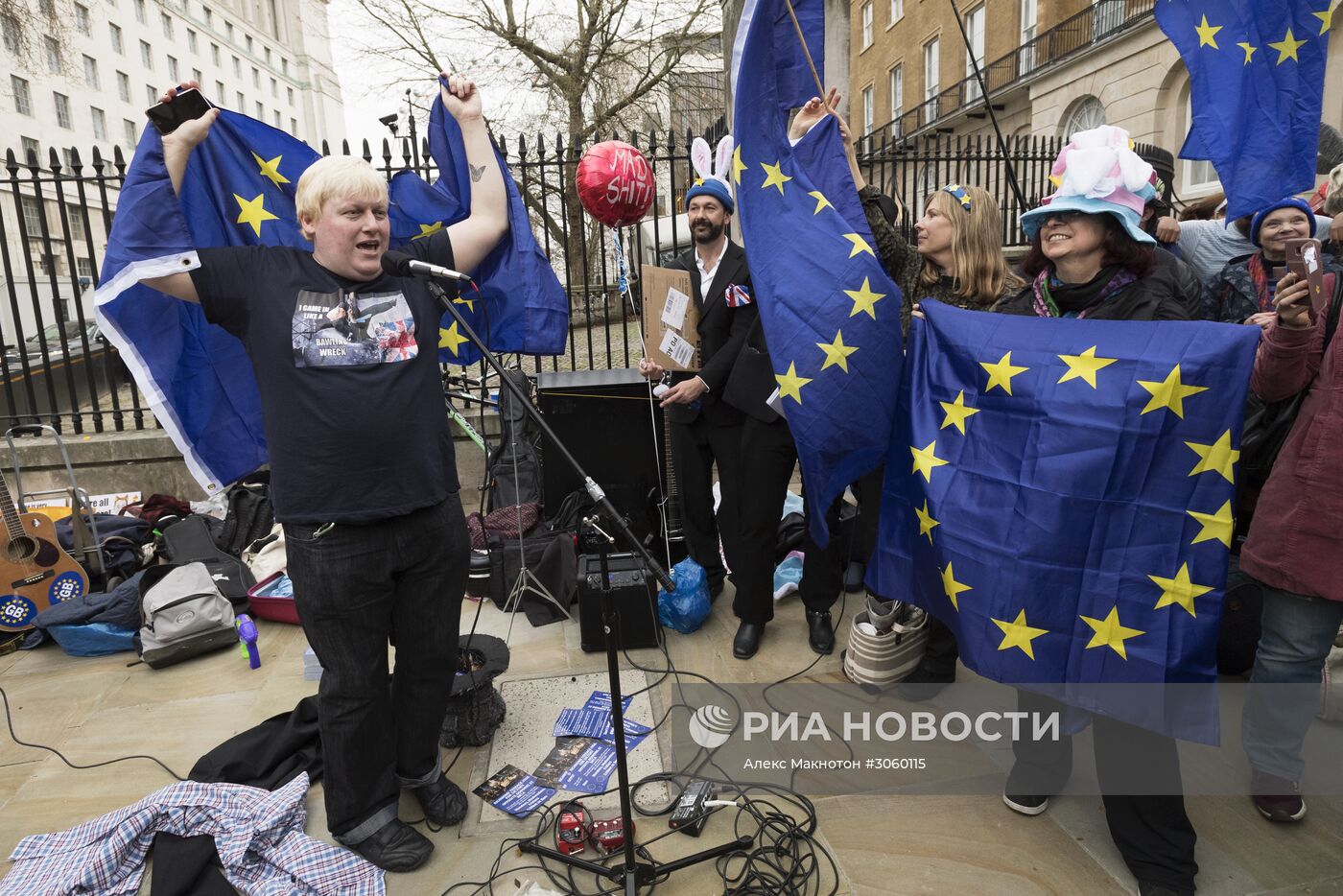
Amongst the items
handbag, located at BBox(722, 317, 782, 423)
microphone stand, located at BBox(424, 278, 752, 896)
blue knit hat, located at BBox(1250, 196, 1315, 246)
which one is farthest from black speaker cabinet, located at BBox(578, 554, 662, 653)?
blue knit hat, located at BBox(1250, 196, 1315, 246)

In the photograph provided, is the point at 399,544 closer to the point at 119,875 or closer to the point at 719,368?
the point at 119,875

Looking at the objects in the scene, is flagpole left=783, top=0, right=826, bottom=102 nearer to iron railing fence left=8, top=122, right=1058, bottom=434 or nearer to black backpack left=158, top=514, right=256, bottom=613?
iron railing fence left=8, top=122, right=1058, bottom=434

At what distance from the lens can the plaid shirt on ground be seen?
2.31 m

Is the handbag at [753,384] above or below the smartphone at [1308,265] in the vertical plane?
below

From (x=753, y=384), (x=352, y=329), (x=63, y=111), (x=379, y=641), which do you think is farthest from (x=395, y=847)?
(x=63, y=111)

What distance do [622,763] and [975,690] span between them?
1829 mm

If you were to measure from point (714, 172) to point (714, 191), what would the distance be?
52 centimetres

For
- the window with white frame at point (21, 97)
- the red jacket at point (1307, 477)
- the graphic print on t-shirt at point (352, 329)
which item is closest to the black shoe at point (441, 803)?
the graphic print on t-shirt at point (352, 329)

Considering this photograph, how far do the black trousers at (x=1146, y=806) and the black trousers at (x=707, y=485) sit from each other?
5.83ft

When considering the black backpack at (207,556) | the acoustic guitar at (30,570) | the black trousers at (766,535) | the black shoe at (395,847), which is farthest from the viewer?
the black backpack at (207,556)

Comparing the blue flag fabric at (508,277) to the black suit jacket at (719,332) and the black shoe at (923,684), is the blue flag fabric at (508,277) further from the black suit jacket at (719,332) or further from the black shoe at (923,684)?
the black shoe at (923,684)

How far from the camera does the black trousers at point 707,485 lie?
12.2 feet

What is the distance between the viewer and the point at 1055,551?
2.16m

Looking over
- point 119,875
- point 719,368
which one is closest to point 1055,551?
point 719,368
